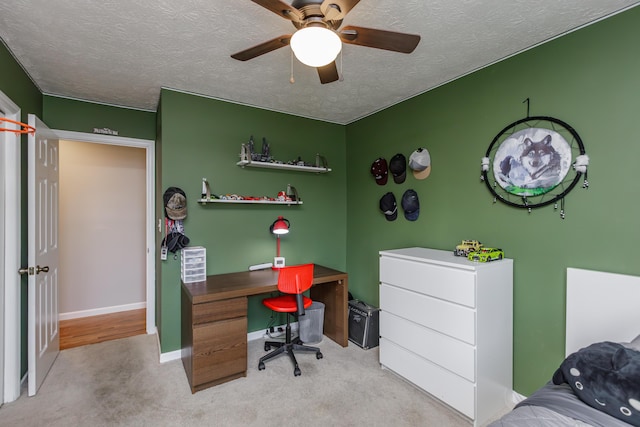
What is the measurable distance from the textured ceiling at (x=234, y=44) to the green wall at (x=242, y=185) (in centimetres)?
33

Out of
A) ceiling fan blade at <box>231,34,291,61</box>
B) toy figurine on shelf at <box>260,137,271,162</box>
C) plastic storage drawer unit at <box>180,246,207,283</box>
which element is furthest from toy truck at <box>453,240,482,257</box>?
plastic storage drawer unit at <box>180,246,207,283</box>

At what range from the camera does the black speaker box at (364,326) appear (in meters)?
3.06

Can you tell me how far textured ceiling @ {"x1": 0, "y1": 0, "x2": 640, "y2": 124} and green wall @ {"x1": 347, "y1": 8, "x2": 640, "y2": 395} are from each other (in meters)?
0.16

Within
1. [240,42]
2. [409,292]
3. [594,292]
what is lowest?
[409,292]

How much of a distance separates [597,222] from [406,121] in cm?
178

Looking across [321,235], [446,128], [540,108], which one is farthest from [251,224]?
[540,108]

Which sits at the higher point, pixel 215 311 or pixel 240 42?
pixel 240 42

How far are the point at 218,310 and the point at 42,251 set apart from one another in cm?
154

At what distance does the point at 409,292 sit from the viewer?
2395 millimetres

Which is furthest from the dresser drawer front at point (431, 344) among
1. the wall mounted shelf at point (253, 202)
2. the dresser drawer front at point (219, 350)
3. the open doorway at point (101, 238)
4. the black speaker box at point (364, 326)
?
the open doorway at point (101, 238)

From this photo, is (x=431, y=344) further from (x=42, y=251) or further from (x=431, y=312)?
(x=42, y=251)

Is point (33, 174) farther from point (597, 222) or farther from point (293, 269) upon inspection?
point (597, 222)

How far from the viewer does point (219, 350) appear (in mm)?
2393

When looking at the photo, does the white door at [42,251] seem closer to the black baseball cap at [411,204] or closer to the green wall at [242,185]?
the green wall at [242,185]
